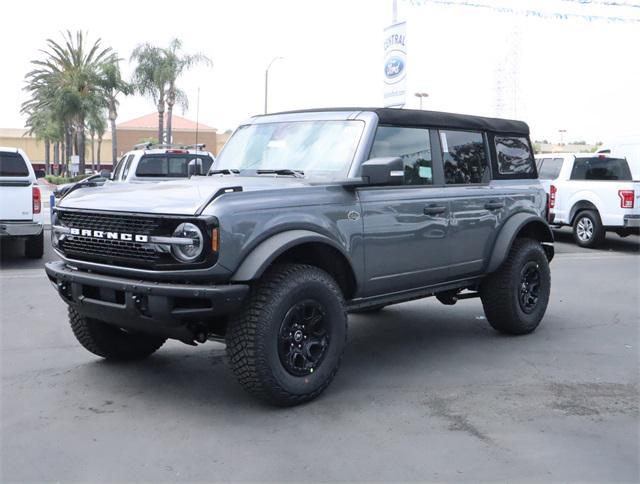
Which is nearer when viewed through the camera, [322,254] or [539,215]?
[322,254]

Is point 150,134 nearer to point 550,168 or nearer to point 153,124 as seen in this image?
point 153,124

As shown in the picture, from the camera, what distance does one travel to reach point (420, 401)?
4.68 metres

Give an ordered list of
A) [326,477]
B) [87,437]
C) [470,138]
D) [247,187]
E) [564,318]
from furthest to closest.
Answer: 1. [564,318]
2. [470,138]
3. [247,187]
4. [87,437]
5. [326,477]

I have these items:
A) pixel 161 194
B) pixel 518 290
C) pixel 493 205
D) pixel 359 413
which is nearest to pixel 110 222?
pixel 161 194

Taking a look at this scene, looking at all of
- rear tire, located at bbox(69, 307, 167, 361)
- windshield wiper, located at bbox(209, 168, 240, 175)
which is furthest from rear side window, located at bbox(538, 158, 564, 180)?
rear tire, located at bbox(69, 307, 167, 361)

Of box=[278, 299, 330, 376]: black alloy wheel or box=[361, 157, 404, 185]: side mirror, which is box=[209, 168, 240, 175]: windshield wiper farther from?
box=[278, 299, 330, 376]: black alloy wheel

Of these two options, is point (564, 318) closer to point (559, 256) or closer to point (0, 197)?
point (559, 256)

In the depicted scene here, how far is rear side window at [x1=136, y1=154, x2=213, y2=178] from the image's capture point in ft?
45.3

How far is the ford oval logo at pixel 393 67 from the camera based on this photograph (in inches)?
778

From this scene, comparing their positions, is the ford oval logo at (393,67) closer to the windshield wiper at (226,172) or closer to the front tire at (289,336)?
the windshield wiper at (226,172)

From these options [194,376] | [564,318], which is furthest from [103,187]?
[564,318]

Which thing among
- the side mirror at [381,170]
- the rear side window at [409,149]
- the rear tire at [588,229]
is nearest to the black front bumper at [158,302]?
the side mirror at [381,170]

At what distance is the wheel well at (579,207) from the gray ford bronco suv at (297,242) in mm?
8590

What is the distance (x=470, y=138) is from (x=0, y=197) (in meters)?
7.60
